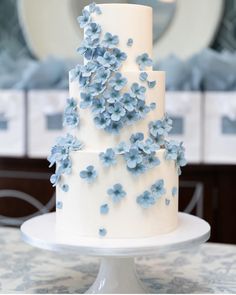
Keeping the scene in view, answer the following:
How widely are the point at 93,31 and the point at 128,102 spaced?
0.16m

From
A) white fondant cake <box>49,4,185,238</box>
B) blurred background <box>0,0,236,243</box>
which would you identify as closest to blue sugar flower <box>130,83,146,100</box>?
white fondant cake <box>49,4,185,238</box>

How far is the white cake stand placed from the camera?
975 millimetres

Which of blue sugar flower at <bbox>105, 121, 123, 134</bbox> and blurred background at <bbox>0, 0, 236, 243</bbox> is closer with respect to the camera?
blue sugar flower at <bbox>105, 121, 123, 134</bbox>

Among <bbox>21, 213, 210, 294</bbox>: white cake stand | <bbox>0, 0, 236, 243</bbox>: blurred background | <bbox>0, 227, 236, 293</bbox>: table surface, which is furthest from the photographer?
<bbox>0, 0, 236, 243</bbox>: blurred background

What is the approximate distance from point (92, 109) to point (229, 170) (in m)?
1.02

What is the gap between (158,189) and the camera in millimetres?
1069

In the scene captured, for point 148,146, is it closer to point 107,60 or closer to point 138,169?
point 138,169

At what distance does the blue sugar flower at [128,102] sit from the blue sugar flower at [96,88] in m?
0.04

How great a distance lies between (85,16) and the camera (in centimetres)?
111

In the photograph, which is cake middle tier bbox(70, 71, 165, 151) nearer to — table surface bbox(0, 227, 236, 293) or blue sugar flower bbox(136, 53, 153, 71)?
blue sugar flower bbox(136, 53, 153, 71)

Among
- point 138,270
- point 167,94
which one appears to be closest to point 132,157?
point 138,270

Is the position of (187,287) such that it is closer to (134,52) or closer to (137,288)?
(137,288)

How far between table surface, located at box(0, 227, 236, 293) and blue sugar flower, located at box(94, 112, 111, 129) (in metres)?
0.35

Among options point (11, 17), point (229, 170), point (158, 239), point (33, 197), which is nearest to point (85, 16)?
point (158, 239)
